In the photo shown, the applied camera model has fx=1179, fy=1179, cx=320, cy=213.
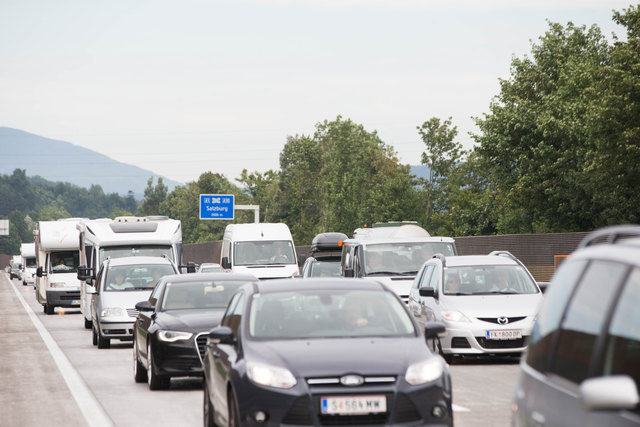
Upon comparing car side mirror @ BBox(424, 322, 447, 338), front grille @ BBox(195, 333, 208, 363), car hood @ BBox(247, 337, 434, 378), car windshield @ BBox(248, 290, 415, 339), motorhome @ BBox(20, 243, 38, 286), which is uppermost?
car windshield @ BBox(248, 290, 415, 339)

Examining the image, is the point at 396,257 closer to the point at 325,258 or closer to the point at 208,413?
the point at 325,258

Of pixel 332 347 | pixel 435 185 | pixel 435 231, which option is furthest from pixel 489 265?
pixel 435 185

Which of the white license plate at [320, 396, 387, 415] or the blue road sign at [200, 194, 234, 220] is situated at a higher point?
the blue road sign at [200, 194, 234, 220]

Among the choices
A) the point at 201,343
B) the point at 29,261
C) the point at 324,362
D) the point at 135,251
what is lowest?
the point at 29,261

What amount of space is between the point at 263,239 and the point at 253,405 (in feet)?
85.9

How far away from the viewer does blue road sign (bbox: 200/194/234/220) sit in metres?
67.1

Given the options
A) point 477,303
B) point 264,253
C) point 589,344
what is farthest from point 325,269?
point 589,344

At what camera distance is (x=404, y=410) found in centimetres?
803

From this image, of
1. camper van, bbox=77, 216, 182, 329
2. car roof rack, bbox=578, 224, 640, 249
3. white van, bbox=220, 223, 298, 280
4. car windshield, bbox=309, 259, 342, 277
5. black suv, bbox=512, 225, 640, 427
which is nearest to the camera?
black suv, bbox=512, 225, 640, 427

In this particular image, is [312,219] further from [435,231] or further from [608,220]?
[608,220]

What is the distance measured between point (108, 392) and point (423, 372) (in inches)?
271

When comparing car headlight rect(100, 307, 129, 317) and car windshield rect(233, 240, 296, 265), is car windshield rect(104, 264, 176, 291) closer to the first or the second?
car headlight rect(100, 307, 129, 317)

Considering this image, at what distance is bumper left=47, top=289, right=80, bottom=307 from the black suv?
3559 centimetres

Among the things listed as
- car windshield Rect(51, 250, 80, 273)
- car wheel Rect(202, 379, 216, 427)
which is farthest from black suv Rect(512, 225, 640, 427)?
car windshield Rect(51, 250, 80, 273)
